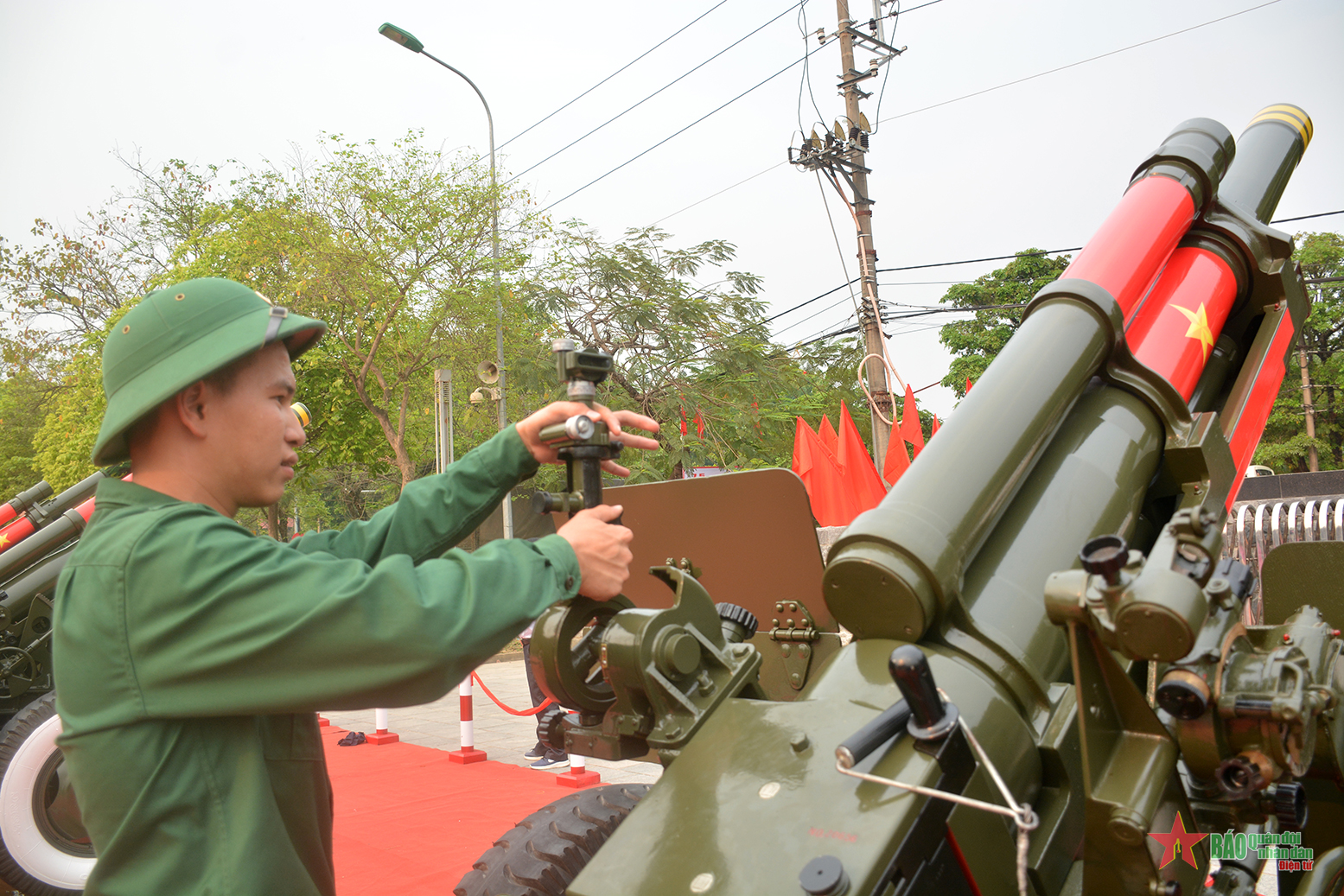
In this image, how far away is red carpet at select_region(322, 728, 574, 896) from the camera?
4.40 m

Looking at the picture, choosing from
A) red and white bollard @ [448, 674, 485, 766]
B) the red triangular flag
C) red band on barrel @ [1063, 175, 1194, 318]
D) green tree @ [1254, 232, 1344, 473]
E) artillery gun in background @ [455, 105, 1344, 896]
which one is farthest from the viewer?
green tree @ [1254, 232, 1344, 473]

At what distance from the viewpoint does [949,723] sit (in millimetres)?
1396

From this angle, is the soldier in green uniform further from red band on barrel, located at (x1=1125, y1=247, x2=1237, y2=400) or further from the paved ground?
the paved ground

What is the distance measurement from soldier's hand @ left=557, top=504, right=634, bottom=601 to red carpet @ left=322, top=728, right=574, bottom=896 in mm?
3155

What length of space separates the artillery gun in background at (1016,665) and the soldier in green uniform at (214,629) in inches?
15.6

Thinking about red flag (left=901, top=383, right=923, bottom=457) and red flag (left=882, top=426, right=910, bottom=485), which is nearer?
red flag (left=882, top=426, right=910, bottom=485)

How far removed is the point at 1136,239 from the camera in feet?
8.61

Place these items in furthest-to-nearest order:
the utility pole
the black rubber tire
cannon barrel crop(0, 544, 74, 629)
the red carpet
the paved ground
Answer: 1. the utility pole
2. the paved ground
3. cannon barrel crop(0, 544, 74, 629)
4. the red carpet
5. the black rubber tire

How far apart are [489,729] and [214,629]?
23.0ft

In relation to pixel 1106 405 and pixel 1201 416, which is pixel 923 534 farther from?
pixel 1201 416

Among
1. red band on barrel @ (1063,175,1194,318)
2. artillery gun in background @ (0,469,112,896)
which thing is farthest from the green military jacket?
artillery gun in background @ (0,469,112,896)

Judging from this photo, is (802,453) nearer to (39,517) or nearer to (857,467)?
(857,467)

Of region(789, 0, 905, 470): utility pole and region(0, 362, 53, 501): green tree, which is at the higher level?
region(789, 0, 905, 470): utility pole

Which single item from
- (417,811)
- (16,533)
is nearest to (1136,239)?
(417,811)
